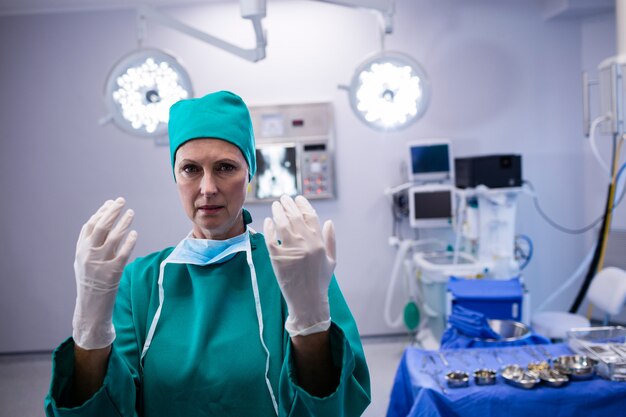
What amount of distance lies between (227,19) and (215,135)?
3.10 m

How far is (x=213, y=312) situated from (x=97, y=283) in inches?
10.3

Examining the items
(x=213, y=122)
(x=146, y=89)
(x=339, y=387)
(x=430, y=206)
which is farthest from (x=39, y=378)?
(x=339, y=387)

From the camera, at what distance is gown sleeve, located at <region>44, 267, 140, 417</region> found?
0.96 metres

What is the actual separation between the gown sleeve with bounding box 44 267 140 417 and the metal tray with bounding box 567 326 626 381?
5.47 feet

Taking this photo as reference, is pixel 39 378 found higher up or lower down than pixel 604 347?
lower down

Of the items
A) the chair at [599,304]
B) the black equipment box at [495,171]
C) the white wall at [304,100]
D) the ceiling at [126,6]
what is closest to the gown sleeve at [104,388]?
the black equipment box at [495,171]

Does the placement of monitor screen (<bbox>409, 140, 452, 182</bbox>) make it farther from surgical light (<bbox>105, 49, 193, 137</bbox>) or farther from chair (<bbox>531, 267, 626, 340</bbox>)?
surgical light (<bbox>105, 49, 193, 137</bbox>)

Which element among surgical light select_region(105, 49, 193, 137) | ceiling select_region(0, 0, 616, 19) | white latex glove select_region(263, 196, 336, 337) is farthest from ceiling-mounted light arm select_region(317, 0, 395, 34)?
ceiling select_region(0, 0, 616, 19)

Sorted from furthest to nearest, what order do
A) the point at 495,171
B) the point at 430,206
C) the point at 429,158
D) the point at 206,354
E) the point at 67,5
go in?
the point at 67,5
the point at 429,158
the point at 430,206
the point at 495,171
the point at 206,354

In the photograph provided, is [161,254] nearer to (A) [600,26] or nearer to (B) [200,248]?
(B) [200,248]

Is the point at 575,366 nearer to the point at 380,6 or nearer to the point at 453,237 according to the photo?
the point at 380,6

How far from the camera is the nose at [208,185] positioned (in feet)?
3.76

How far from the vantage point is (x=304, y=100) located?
4.00 m

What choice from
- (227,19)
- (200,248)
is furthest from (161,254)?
(227,19)
